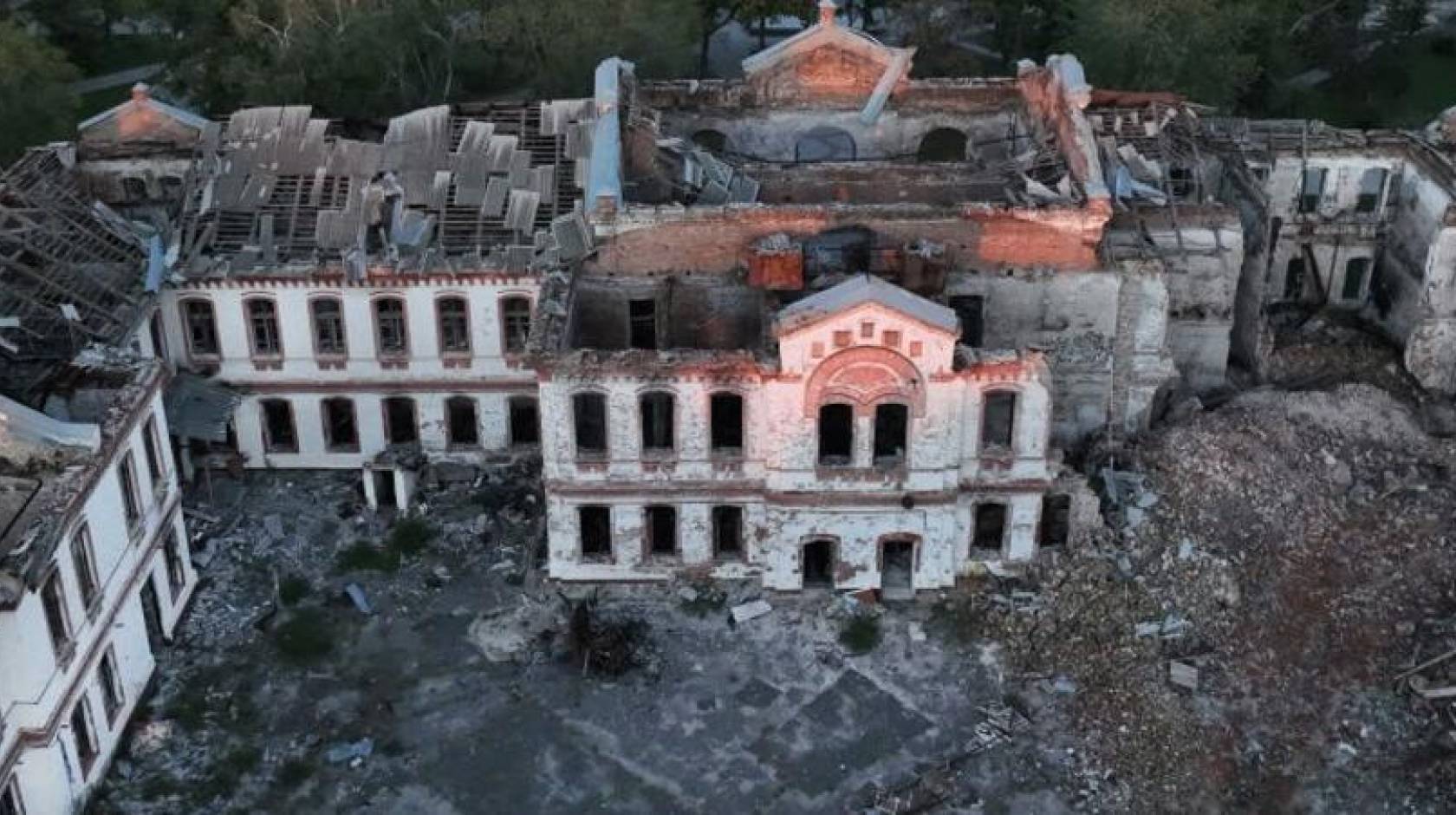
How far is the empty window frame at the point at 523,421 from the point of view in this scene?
45438 mm

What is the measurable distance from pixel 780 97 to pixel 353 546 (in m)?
17.6

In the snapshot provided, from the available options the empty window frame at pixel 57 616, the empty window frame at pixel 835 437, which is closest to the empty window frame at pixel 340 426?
the empty window frame at pixel 57 616

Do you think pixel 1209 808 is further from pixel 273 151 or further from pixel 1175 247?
pixel 273 151

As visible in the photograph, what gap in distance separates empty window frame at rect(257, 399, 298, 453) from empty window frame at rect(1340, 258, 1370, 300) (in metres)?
32.8

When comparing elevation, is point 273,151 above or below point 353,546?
above

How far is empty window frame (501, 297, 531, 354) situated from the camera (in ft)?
145

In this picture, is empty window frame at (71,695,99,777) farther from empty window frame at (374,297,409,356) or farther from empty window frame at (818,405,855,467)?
empty window frame at (818,405,855,467)

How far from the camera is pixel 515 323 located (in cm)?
4438

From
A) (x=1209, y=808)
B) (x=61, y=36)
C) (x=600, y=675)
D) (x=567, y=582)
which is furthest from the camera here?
(x=61, y=36)

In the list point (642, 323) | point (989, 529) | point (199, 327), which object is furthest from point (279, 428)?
point (989, 529)

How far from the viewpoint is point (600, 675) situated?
37.7m

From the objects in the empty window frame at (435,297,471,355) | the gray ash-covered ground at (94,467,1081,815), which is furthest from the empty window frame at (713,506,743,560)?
the empty window frame at (435,297,471,355)

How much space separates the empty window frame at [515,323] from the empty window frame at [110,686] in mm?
13615

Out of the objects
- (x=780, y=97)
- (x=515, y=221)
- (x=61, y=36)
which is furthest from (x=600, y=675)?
(x=61, y=36)
